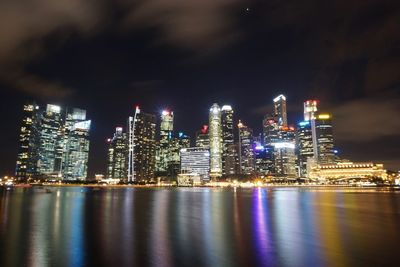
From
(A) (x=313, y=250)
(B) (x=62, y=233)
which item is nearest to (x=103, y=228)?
(B) (x=62, y=233)

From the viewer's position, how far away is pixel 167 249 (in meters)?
23.1

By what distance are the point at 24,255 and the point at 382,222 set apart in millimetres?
36839

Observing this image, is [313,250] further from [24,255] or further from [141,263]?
[24,255]

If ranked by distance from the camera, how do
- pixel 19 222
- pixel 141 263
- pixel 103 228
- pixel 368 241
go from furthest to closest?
pixel 19 222
pixel 103 228
pixel 368 241
pixel 141 263

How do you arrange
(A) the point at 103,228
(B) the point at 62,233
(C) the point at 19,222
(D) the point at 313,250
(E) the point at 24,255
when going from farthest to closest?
(C) the point at 19,222
(A) the point at 103,228
(B) the point at 62,233
(D) the point at 313,250
(E) the point at 24,255

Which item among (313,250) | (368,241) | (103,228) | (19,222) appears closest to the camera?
(313,250)

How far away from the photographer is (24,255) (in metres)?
21.1

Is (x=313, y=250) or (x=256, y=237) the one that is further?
(x=256, y=237)

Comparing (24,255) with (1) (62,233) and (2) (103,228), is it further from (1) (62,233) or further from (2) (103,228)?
(2) (103,228)

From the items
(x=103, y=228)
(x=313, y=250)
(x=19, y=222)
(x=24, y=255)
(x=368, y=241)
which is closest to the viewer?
(x=24, y=255)

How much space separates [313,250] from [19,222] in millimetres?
31240

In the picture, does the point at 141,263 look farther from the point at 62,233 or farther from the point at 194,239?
the point at 62,233

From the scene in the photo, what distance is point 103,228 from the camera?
33312 mm

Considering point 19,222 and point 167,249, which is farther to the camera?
point 19,222
